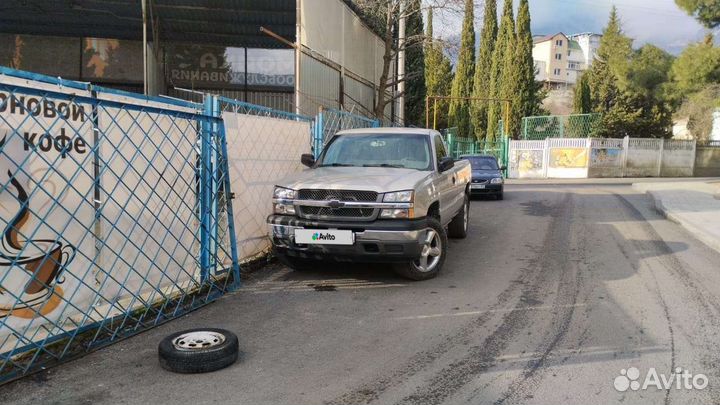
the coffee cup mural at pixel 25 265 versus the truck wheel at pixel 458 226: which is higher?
the coffee cup mural at pixel 25 265

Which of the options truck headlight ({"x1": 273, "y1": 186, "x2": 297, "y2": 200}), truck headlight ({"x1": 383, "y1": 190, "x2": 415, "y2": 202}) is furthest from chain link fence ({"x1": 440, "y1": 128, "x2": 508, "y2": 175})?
truck headlight ({"x1": 383, "y1": 190, "x2": 415, "y2": 202})

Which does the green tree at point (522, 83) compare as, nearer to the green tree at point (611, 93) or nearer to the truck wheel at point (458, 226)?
the green tree at point (611, 93)

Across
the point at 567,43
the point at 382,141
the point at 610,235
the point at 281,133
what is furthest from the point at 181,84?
the point at 567,43

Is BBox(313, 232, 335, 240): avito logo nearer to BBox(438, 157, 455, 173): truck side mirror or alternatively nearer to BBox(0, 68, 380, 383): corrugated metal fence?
BBox(0, 68, 380, 383): corrugated metal fence

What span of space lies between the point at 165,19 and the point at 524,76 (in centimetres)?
2748

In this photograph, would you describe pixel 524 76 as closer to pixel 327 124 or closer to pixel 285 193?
pixel 327 124

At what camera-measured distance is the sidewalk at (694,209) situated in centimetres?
993

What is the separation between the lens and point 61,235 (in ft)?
13.1

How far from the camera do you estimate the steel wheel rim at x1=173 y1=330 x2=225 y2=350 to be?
398 centimetres

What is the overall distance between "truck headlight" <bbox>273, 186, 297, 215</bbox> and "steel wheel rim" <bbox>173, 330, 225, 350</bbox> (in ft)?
7.11

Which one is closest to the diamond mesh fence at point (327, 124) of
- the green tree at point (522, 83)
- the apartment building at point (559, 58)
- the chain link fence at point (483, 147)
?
the chain link fence at point (483, 147)

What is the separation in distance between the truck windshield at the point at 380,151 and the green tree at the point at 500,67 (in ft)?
102

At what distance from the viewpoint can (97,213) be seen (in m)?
4.36

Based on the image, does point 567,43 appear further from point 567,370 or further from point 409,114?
point 567,370
